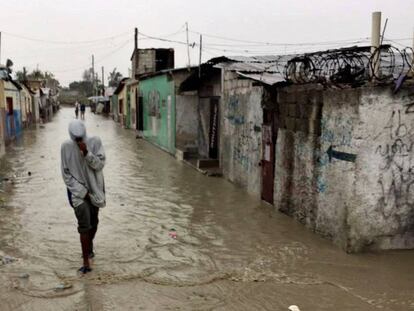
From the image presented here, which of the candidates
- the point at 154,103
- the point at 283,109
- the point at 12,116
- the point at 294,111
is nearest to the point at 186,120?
the point at 154,103

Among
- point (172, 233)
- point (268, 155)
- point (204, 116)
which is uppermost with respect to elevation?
point (204, 116)

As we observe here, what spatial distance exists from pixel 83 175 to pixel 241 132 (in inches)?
228

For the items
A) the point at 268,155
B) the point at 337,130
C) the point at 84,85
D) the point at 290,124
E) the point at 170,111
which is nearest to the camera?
the point at 337,130

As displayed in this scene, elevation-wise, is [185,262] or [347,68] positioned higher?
[347,68]

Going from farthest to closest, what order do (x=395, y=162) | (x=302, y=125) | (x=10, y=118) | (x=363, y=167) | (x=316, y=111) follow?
(x=10, y=118), (x=302, y=125), (x=316, y=111), (x=395, y=162), (x=363, y=167)

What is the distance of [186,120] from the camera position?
16594 millimetres

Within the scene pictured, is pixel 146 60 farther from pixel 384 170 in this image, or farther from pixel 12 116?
pixel 384 170

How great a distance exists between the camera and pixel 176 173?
13.1 m

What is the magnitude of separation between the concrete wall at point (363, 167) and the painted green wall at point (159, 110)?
10.6 meters

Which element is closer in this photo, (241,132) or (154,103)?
(241,132)

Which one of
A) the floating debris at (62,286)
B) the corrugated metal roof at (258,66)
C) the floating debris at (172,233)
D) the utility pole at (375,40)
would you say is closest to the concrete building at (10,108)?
the corrugated metal roof at (258,66)

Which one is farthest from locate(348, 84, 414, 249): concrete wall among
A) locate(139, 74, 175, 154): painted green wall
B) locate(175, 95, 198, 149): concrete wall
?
locate(139, 74, 175, 154): painted green wall

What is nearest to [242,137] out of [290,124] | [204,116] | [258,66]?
[258,66]

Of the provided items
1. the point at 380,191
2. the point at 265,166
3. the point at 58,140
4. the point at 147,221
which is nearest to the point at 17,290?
the point at 147,221
